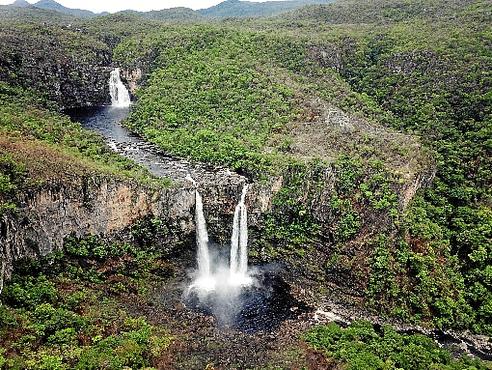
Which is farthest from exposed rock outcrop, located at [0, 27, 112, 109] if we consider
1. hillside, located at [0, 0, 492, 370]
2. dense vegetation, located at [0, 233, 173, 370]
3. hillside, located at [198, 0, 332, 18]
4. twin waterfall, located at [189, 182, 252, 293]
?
hillside, located at [198, 0, 332, 18]

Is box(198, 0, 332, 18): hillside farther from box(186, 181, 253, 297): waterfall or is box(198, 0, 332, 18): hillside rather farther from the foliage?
the foliage

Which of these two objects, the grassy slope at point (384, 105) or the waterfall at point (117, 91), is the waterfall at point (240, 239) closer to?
the grassy slope at point (384, 105)

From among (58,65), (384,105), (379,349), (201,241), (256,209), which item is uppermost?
(58,65)

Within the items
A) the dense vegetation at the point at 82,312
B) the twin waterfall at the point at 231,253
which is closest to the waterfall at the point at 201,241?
the twin waterfall at the point at 231,253

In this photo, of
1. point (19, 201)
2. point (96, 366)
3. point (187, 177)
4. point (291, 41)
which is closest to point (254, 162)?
point (187, 177)

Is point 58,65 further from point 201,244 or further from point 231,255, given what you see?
point 231,255

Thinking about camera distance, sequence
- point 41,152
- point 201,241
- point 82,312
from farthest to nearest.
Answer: point 201,241, point 41,152, point 82,312

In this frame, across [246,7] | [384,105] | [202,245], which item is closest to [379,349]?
[202,245]
